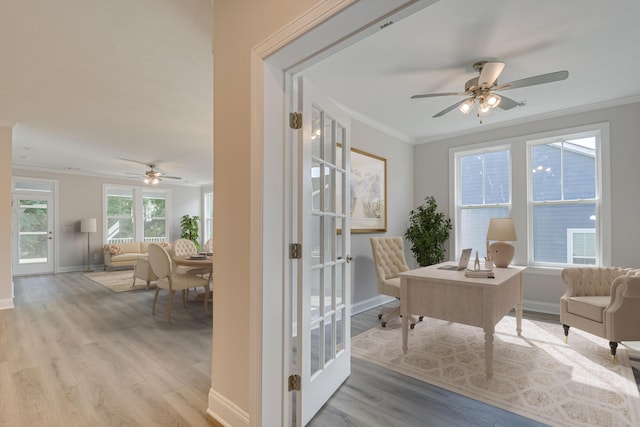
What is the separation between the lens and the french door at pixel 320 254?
1.77 m

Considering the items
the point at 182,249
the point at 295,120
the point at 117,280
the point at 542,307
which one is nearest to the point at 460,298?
the point at 295,120

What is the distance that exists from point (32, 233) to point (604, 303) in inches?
413

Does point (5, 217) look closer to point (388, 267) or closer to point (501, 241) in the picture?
point (388, 267)

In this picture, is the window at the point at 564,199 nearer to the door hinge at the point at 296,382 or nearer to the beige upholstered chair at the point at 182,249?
the door hinge at the point at 296,382

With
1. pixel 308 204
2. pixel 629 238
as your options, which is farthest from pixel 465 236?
pixel 308 204

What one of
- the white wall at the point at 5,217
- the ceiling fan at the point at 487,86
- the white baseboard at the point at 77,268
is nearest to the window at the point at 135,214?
the white baseboard at the point at 77,268

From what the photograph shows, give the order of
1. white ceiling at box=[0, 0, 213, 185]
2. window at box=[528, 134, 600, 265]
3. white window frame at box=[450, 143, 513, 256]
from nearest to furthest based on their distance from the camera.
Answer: white ceiling at box=[0, 0, 213, 185] < window at box=[528, 134, 600, 265] < white window frame at box=[450, 143, 513, 256]

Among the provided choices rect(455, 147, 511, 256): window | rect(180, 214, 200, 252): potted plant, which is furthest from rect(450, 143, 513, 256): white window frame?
rect(180, 214, 200, 252): potted plant

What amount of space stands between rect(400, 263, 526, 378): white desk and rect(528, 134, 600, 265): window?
1853 millimetres

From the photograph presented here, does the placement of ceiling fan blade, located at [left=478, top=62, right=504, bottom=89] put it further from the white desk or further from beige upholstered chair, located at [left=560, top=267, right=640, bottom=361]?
beige upholstered chair, located at [left=560, top=267, right=640, bottom=361]

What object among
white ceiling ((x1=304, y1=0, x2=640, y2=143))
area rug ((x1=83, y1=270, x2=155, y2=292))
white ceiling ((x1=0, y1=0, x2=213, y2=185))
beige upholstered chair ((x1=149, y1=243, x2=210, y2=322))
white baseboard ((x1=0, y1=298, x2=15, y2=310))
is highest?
white ceiling ((x1=304, y1=0, x2=640, y2=143))

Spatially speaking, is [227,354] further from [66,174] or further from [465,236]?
[66,174]

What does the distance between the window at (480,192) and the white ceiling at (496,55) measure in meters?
0.87

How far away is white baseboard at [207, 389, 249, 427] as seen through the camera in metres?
1.68
